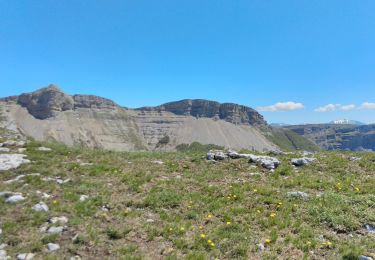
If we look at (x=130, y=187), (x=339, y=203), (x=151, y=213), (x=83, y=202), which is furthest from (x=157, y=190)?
(x=339, y=203)

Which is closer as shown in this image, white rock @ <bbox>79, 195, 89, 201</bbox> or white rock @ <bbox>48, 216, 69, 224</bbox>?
white rock @ <bbox>48, 216, 69, 224</bbox>

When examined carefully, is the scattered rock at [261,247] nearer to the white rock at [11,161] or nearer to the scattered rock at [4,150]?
the white rock at [11,161]

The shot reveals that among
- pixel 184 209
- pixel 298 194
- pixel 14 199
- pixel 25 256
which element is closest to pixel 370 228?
pixel 298 194

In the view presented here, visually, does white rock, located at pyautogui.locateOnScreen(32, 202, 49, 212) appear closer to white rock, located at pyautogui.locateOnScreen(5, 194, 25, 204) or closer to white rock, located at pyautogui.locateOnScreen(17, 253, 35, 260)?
white rock, located at pyautogui.locateOnScreen(5, 194, 25, 204)

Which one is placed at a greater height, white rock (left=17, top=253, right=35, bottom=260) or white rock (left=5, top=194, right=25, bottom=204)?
white rock (left=5, top=194, right=25, bottom=204)

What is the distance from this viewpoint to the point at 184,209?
13.6 meters

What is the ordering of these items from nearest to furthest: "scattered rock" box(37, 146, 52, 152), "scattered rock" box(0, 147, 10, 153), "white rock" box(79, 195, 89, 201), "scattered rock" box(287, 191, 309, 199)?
"white rock" box(79, 195, 89, 201) < "scattered rock" box(287, 191, 309, 199) < "scattered rock" box(0, 147, 10, 153) < "scattered rock" box(37, 146, 52, 152)

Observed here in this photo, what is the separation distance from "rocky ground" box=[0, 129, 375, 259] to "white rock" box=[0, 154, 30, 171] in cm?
5

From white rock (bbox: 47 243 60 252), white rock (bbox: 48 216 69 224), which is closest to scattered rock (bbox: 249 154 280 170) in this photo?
white rock (bbox: 48 216 69 224)

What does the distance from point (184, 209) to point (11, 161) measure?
10.8 meters

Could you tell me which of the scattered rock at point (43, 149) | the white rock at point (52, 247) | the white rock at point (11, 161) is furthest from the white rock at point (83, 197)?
the scattered rock at point (43, 149)

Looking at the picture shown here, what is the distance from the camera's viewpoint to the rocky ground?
10477mm

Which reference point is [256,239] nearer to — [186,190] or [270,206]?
[270,206]

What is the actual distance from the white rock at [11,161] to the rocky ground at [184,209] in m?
0.05
